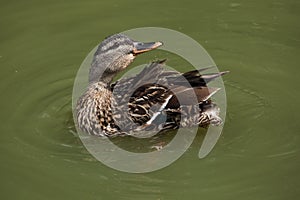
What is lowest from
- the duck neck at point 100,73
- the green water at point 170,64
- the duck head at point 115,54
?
the green water at point 170,64

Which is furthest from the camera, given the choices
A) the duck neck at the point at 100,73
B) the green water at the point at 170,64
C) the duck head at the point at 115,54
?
the duck neck at the point at 100,73

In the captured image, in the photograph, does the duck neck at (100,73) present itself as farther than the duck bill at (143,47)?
Yes

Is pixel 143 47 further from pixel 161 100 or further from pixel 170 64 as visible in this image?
pixel 170 64

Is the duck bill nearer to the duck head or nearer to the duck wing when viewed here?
the duck head

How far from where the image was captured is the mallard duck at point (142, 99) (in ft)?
22.7

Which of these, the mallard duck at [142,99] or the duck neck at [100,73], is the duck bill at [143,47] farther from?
the duck neck at [100,73]

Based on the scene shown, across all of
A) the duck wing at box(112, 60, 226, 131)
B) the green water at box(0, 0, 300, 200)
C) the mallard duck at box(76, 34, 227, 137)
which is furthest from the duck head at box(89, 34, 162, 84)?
the green water at box(0, 0, 300, 200)

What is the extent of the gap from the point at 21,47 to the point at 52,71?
2.66 ft

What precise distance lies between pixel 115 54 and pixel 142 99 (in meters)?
0.58

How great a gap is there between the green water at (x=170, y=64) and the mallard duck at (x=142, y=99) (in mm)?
295

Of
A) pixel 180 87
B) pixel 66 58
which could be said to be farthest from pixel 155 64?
pixel 66 58

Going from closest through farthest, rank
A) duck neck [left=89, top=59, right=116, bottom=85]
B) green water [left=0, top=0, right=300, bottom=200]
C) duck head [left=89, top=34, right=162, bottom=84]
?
green water [left=0, top=0, right=300, bottom=200]
duck head [left=89, top=34, right=162, bottom=84]
duck neck [left=89, top=59, right=116, bottom=85]

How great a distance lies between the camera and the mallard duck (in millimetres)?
6922

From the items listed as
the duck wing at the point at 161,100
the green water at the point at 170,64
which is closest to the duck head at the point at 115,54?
the duck wing at the point at 161,100
